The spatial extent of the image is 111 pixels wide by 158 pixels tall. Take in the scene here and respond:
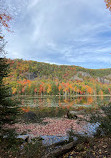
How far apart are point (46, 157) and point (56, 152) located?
86 centimetres

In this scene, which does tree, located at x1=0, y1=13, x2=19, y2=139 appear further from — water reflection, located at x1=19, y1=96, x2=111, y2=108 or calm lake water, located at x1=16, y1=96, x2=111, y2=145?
water reflection, located at x1=19, y1=96, x2=111, y2=108

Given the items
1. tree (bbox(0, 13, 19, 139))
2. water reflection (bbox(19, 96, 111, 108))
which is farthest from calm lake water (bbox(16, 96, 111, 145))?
water reflection (bbox(19, 96, 111, 108))

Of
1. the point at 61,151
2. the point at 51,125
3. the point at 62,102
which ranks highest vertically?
the point at 61,151

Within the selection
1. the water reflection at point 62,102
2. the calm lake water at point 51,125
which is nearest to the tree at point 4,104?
the calm lake water at point 51,125

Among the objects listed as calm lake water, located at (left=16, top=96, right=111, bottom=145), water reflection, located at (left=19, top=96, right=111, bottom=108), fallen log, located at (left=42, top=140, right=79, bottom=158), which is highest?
fallen log, located at (left=42, top=140, right=79, bottom=158)

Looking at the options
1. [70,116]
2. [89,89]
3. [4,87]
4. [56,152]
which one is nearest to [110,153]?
[56,152]

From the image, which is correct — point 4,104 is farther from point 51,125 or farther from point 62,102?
point 62,102

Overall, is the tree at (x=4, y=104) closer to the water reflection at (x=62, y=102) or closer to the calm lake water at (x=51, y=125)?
the calm lake water at (x=51, y=125)

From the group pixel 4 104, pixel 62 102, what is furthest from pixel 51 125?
pixel 62 102

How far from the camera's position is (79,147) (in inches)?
260

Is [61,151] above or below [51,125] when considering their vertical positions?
above

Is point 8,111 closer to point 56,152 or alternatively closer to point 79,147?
point 56,152

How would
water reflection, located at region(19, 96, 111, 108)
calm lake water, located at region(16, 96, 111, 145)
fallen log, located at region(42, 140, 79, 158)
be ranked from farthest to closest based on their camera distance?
water reflection, located at region(19, 96, 111, 108), calm lake water, located at region(16, 96, 111, 145), fallen log, located at region(42, 140, 79, 158)

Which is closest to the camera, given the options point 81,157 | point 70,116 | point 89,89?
point 81,157
